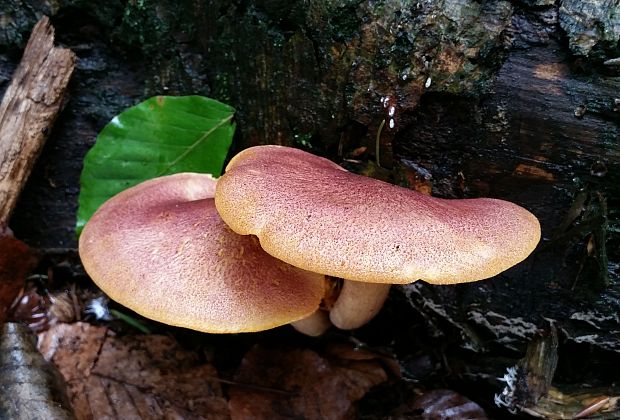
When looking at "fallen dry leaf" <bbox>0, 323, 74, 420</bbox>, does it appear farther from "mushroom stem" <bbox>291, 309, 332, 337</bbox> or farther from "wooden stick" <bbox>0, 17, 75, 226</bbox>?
"mushroom stem" <bbox>291, 309, 332, 337</bbox>

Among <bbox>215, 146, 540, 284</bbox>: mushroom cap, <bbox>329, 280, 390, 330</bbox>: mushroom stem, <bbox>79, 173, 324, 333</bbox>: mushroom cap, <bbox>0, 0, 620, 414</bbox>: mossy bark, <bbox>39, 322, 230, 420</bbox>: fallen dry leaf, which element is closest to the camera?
<bbox>215, 146, 540, 284</bbox>: mushroom cap

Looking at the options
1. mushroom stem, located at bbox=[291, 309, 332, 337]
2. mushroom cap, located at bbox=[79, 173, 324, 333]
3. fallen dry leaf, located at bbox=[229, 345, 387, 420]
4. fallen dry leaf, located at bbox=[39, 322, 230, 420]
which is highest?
mushroom cap, located at bbox=[79, 173, 324, 333]

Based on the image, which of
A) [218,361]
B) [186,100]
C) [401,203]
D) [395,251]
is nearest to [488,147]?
[401,203]

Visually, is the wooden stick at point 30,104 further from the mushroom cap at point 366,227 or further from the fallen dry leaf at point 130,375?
the mushroom cap at point 366,227

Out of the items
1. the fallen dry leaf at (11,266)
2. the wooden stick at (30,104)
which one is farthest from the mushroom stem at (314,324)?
Result: the wooden stick at (30,104)

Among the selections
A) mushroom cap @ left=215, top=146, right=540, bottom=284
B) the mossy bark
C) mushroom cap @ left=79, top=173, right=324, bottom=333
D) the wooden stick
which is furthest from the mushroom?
the wooden stick

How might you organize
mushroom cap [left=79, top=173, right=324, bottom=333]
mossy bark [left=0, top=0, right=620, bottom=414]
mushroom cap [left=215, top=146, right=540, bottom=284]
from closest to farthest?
1. mushroom cap [left=215, top=146, right=540, bottom=284]
2. mushroom cap [left=79, top=173, right=324, bottom=333]
3. mossy bark [left=0, top=0, right=620, bottom=414]
